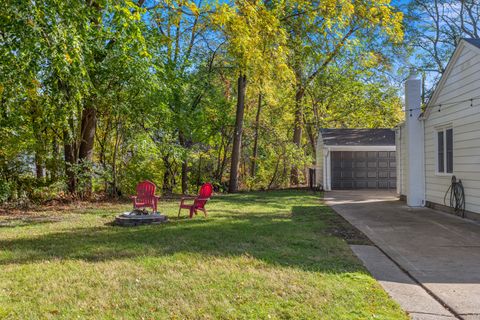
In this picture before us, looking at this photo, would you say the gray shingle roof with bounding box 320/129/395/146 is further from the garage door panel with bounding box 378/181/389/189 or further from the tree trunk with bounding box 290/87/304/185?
the tree trunk with bounding box 290/87/304/185

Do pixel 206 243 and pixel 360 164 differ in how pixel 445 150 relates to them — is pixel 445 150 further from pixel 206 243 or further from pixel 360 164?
pixel 360 164

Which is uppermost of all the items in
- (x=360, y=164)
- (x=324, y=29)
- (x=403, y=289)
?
(x=324, y=29)

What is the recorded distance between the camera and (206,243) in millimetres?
6090

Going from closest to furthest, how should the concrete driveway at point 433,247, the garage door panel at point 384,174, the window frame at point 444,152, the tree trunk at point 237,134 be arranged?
the concrete driveway at point 433,247, the window frame at point 444,152, the tree trunk at point 237,134, the garage door panel at point 384,174

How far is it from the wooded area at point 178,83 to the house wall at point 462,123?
3.30 meters

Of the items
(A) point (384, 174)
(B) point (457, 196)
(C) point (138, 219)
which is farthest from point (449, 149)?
(A) point (384, 174)

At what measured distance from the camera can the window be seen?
30.9 ft

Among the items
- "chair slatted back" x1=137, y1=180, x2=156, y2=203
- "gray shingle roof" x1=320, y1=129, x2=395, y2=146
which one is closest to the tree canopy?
"gray shingle roof" x1=320, y1=129, x2=395, y2=146

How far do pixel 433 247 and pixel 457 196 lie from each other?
3.55 metres

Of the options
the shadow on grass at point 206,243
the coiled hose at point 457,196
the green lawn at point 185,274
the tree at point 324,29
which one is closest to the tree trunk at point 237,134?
the tree at point 324,29

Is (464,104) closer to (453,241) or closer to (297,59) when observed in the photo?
(453,241)

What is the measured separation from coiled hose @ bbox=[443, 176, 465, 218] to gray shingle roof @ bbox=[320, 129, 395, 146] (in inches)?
328

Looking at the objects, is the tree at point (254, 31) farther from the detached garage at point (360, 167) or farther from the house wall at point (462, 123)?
the detached garage at point (360, 167)

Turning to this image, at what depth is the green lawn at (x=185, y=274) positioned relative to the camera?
3422mm
